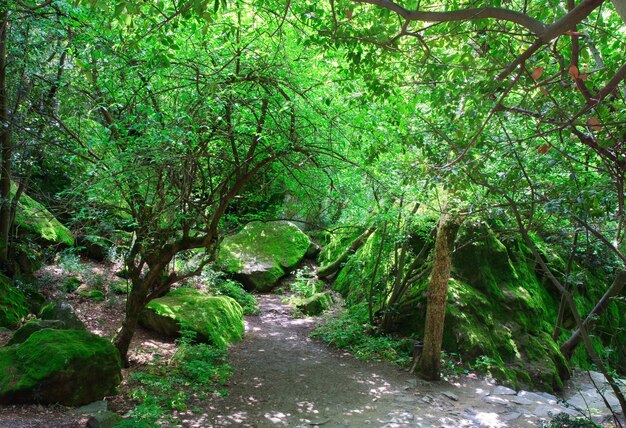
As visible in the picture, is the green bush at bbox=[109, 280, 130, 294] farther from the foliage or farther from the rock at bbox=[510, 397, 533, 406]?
the foliage

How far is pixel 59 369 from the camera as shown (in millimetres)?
5418

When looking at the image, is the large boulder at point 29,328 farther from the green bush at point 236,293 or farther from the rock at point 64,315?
the green bush at point 236,293

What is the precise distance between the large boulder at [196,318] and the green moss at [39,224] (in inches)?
122

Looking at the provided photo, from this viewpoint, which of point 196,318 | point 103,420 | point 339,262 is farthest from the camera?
point 339,262

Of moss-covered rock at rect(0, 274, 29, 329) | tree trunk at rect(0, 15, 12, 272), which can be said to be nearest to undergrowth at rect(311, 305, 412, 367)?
moss-covered rock at rect(0, 274, 29, 329)

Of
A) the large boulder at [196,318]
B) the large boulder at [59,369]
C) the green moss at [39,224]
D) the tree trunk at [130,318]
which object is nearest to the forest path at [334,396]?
the large boulder at [196,318]

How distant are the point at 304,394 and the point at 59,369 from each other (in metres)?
3.60

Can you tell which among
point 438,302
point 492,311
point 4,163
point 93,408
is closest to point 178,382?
point 93,408

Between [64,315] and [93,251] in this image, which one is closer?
[64,315]

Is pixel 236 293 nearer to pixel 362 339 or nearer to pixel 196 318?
pixel 196 318

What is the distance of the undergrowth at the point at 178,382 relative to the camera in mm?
5586

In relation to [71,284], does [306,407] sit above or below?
below

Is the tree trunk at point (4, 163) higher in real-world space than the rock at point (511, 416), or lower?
higher

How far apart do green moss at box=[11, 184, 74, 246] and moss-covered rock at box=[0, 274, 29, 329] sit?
189 centimetres
